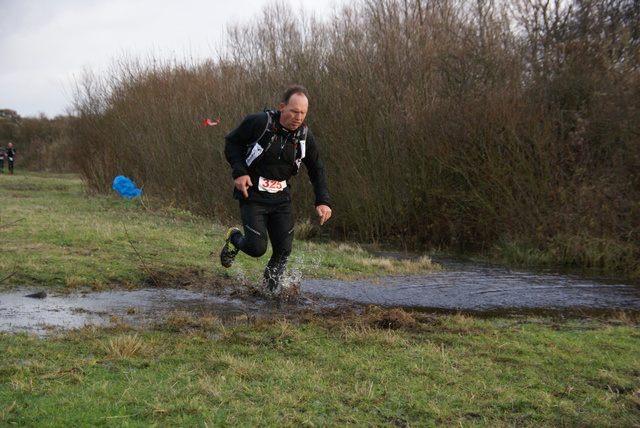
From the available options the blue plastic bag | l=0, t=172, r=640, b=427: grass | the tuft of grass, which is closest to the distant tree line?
the blue plastic bag

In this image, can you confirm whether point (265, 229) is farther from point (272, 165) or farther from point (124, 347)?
point (124, 347)

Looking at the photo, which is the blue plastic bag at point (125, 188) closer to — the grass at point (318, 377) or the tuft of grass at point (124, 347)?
the grass at point (318, 377)

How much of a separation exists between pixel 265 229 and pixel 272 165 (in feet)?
2.34

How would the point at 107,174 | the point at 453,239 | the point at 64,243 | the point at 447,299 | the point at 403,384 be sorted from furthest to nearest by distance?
the point at 107,174 < the point at 453,239 < the point at 64,243 < the point at 447,299 < the point at 403,384

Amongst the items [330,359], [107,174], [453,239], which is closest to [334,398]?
[330,359]

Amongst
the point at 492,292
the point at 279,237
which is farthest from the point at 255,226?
the point at 492,292

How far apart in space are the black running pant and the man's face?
921mm

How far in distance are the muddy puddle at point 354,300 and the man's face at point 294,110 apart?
74.7 inches

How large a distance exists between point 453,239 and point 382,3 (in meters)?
13.4

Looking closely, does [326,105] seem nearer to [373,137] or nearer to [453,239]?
[373,137]

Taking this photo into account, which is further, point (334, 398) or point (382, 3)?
point (382, 3)

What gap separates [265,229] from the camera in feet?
22.5

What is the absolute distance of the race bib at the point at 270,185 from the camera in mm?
6672

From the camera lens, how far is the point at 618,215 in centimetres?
1288
